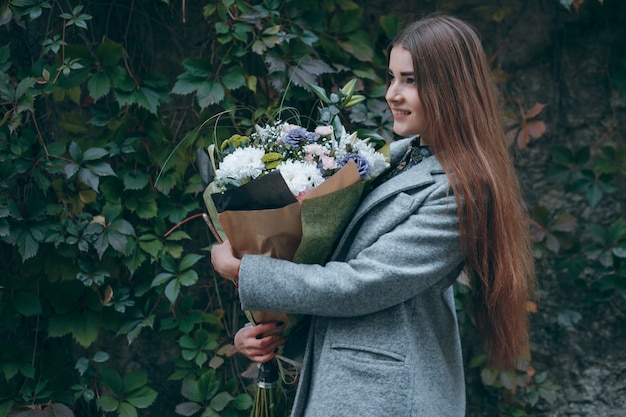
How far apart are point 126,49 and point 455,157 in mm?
1274

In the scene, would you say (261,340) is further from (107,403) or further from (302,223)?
(107,403)

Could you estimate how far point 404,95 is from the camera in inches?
55.5

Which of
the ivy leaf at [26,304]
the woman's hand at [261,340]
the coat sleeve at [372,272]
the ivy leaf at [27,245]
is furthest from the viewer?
the ivy leaf at [26,304]

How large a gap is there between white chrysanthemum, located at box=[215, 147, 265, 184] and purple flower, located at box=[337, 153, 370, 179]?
0.55ft

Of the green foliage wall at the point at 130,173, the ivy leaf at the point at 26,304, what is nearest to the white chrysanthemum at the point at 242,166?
the green foliage wall at the point at 130,173

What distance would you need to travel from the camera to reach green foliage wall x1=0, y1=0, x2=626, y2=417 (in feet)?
6.36

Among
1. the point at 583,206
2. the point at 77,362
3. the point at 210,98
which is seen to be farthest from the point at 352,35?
the point at 77,362

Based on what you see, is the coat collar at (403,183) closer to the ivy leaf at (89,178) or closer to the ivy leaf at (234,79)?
the ivy leaf at (234,79)

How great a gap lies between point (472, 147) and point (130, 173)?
1.13 m

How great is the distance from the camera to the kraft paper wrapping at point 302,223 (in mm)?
1305

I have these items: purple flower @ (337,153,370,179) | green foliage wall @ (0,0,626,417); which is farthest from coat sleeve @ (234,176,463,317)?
green foliage wall @ (0,0,626,417)

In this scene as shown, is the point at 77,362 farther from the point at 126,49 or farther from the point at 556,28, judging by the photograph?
the point at 556,28

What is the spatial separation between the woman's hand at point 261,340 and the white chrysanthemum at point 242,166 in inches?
14.1

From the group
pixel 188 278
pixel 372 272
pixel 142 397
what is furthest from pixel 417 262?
pixel 142 397
